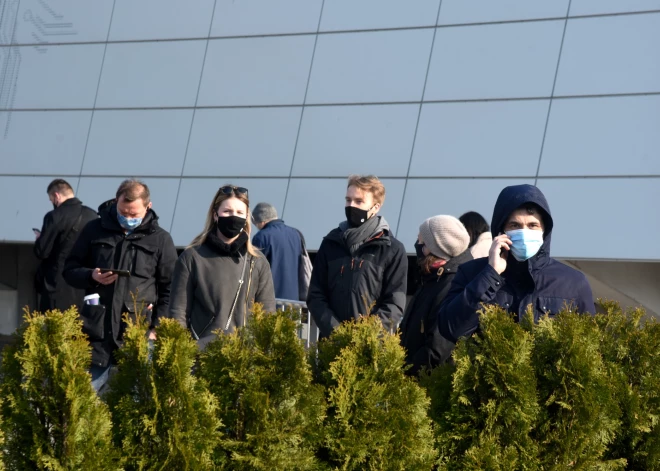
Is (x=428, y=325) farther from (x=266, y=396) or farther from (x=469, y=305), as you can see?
(x=266, y=396)

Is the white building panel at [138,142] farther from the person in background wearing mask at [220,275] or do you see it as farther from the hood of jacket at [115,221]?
the person in background wearing mask at [220,275]

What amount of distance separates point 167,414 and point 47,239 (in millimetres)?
5899

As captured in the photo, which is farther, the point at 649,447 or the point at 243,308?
the point at 243,308

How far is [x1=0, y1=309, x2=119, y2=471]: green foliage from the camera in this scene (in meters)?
3.66

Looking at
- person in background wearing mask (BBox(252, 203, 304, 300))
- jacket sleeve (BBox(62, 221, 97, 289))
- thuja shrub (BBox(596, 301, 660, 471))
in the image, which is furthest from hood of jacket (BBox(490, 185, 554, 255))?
person in background wearing mask (BBox(252, 203, 304, 300))

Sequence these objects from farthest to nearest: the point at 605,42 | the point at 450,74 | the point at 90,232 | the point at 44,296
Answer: the point at 450,74, the point at 605,42, the point at 44,296, the point at 90,232

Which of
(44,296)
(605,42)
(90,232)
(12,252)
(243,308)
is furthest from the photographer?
(12,252)

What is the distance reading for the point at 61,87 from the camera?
13.6 metres

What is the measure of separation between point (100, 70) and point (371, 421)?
34.4ft

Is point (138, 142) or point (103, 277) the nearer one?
point (103, 277)

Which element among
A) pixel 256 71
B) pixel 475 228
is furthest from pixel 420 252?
pixel 256 71

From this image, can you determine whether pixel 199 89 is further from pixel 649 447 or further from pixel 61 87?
pixel 649 447

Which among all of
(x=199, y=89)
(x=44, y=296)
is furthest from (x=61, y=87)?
(x=44, y=296)

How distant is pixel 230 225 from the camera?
6.27 metres
